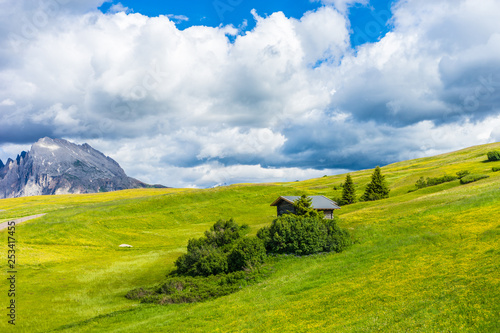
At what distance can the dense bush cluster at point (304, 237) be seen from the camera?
1487 inches

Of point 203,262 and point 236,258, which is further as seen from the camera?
point 203,262

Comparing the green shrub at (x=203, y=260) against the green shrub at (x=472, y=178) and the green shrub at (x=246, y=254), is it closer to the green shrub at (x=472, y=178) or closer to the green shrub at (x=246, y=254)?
the green shrub at (x=246, y=254)

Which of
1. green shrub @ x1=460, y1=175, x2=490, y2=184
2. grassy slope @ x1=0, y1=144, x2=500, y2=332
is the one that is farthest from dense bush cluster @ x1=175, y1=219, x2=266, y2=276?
green shrub @ x1=460, y1=175, x2=490, y2=184

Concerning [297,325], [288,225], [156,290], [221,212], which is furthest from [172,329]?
[221,212]

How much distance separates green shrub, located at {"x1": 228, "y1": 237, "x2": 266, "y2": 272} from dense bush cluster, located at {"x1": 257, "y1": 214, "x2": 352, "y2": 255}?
2.38 m

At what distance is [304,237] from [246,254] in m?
8.02

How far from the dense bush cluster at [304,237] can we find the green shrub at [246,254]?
2.38 metres

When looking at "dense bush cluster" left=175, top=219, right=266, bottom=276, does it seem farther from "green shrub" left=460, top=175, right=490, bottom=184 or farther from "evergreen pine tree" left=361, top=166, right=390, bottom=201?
"evergreen pine tree" left=361, top=166, right=390, bottom=201

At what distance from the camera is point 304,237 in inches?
1510

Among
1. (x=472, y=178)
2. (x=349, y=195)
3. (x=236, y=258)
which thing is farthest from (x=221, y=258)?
(x=349, y=195)

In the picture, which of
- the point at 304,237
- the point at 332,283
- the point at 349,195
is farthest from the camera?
the point at 349,195

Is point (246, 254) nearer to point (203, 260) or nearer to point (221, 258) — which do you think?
point (221, 258)

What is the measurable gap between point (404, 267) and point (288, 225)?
1718 centimetres

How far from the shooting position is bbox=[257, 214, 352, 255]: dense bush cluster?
3778cm
